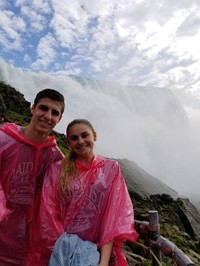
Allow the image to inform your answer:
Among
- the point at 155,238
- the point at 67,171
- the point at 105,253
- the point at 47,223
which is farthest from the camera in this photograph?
the point at 155,238

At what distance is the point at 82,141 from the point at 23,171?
738 mm

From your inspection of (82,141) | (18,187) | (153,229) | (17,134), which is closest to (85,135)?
(82,141)

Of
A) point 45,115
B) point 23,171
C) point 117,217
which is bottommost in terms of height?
point 117,217

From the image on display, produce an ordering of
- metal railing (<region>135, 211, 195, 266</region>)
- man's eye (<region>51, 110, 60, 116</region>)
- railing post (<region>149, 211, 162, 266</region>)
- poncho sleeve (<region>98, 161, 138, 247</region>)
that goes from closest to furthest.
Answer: poncho sleeve (<region>98, 161, 138, 247</region>), metal railing (<region>135, 211, 195, 266</region>), man's eye (<region>51, 110, 60, 116</region>), railing post (<region>149, 211, 162, 266</region>)

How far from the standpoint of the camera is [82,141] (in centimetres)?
361

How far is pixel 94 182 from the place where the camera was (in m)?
3.46

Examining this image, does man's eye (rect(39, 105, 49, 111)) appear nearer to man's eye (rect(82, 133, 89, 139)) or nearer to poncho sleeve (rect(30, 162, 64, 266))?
man's eye (rect(82, 133, 89, 139))

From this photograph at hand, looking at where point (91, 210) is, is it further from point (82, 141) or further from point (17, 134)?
point (17, 134)

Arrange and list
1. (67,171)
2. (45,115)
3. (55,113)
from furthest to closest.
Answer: (55,113) < (45,115) < (67,171)

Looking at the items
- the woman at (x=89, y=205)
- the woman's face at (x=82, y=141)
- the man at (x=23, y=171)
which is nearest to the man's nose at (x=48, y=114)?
the man at (x=23, y=171)

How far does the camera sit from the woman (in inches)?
128

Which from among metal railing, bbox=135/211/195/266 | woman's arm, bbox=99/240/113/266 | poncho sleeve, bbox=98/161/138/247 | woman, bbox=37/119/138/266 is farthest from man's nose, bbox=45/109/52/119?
metal railing, bbox=135/211/195/266

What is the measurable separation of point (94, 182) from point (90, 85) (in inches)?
5213

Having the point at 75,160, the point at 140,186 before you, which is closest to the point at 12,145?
the point at 75,160
